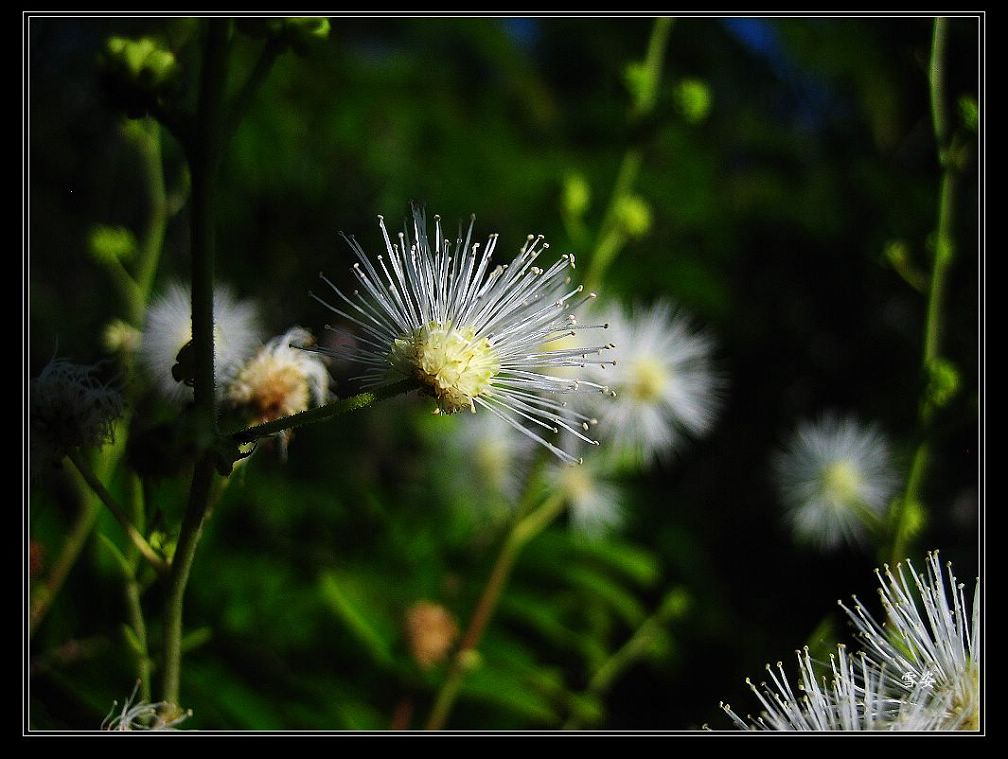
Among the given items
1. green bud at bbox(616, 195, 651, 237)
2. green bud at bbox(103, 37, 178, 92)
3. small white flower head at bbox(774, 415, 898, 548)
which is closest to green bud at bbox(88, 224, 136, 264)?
green bud at bbox(103, 37, 178, 92)

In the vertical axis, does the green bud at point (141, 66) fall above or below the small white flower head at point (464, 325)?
above

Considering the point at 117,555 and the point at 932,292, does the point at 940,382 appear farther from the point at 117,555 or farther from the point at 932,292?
the point at 117,555

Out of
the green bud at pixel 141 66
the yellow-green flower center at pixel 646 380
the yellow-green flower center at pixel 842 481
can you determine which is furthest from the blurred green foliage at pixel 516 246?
the yellow-green flower center at pixel 646 380

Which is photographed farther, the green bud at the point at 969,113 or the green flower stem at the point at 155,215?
the green flower stem at the point at 155,215

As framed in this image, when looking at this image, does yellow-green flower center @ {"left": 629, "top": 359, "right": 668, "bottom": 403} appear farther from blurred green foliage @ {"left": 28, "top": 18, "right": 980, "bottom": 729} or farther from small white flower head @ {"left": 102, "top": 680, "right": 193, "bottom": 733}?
small white flower head @ {"left": 102, "top": 680, "right": 193, "bottom": 733}

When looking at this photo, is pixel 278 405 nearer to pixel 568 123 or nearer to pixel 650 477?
pixel 650 477

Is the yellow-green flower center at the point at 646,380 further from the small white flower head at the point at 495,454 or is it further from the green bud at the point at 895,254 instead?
the green bud at the point at 895,254
